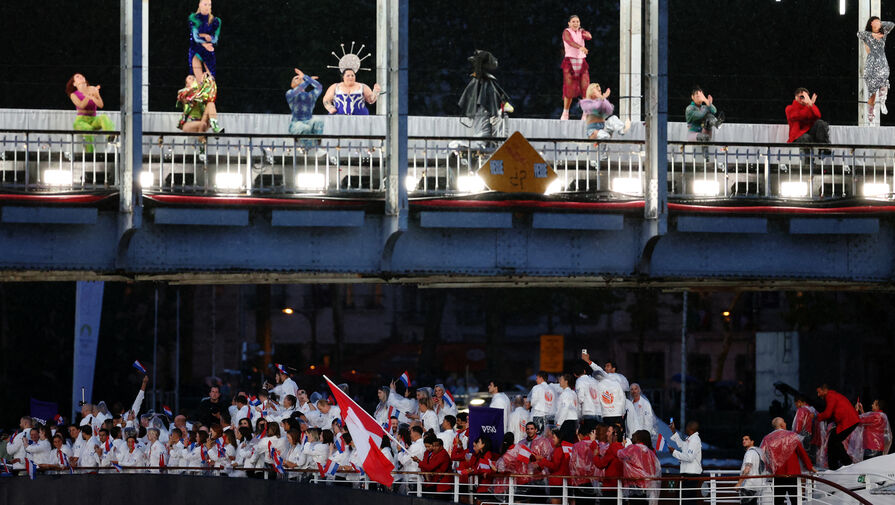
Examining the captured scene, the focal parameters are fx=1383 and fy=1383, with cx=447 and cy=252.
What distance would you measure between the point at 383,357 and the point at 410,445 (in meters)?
32.5

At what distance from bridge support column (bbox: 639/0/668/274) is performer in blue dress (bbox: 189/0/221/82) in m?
8.13

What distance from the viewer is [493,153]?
2338cm

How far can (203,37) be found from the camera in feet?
85.8

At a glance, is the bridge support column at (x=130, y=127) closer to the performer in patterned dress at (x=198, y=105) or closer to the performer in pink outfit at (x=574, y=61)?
the performer in patterned dress at (x=198, y=105)

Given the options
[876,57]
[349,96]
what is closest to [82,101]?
[349,96]

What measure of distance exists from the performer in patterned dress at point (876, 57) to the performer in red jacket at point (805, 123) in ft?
11.3

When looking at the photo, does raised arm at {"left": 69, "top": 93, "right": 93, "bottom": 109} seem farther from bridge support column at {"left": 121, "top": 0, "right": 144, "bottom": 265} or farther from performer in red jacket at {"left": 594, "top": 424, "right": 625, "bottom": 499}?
performer in red jacket at {"left": 594, "top": 424, "right": 625, "bottom": 499}

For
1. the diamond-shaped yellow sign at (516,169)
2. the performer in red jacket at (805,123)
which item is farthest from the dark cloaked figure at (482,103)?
the performer in red jacket at (805,123)

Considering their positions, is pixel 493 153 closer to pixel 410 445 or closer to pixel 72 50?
pixel 410 445

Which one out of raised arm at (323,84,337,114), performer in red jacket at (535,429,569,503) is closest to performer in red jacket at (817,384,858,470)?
performer in red jacket at (535,429,569,503)

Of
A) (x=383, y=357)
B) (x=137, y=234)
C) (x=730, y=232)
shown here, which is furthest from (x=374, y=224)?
(x=383, y=357)

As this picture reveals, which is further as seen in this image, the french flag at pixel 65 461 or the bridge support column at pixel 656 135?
the french flag at pixel 65 461

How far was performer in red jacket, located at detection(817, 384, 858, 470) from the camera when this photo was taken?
22.2 m

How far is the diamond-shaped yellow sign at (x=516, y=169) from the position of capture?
23.1 m
